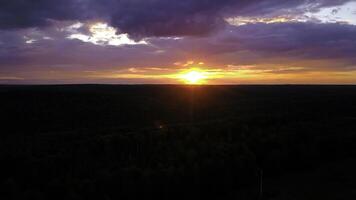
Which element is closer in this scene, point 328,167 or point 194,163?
point 194,163

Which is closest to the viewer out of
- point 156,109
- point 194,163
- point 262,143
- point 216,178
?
point 216,178

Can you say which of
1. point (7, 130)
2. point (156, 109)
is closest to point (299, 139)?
point (7, 130)

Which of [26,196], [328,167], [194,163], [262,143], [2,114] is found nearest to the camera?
[26,196]

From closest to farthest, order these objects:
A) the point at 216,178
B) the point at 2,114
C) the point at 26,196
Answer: the point at 26,196 → the point at 216,178 → the point at 2,114

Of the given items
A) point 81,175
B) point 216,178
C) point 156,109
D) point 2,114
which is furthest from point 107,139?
point 156,109

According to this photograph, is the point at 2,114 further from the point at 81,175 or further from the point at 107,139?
the point at 81,175

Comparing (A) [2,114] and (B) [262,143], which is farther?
(A) [2,114]

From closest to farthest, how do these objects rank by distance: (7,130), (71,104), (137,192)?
(137,192) → (7,130) → (71,104)

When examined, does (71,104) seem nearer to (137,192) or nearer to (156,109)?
(156,109)
